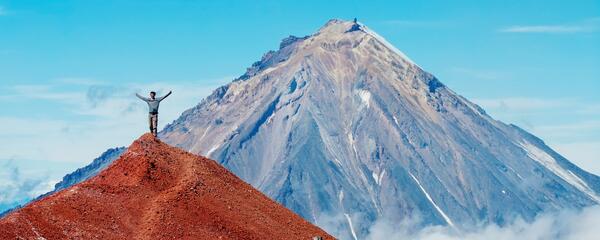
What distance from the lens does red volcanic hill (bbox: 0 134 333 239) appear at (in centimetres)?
5119

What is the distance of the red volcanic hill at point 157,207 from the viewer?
51188 millimetres

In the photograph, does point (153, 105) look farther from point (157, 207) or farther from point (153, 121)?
point (157, 207)

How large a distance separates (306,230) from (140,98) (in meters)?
11.2

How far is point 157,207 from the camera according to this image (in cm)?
5447

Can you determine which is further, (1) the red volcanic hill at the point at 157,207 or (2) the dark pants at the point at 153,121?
(2) the dark pants at the point at 153,121

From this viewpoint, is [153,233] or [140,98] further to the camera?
[140,98]

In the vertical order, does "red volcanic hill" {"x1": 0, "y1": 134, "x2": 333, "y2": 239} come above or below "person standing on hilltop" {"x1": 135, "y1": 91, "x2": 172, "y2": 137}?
below

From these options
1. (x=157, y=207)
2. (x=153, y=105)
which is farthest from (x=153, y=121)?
(x=157, y=207)

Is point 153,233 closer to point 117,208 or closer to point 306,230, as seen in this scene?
point 117,208

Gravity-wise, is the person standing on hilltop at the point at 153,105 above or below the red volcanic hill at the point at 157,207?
above

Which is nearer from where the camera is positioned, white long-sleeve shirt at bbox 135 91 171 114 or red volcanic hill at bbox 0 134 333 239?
red volcanic hill at bbox 0 134 333 239

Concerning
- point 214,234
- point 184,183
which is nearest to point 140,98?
point 184,183

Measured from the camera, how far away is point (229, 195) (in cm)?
5944

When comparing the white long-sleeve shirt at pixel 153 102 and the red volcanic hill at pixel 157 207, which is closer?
the red volcanic hill at pixel 157 207
